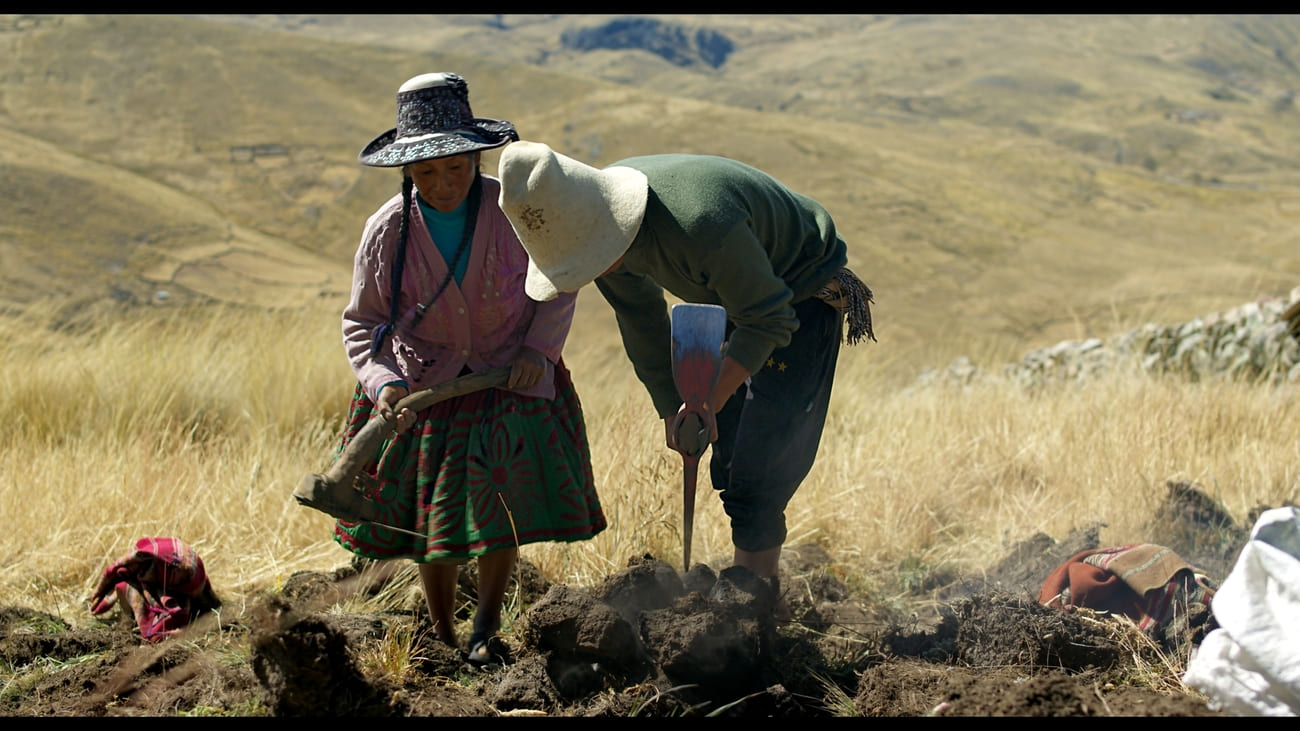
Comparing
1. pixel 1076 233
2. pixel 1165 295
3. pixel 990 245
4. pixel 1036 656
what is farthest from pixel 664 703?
pixel 1076 233

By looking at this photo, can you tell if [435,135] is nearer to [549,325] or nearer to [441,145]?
[441,145]

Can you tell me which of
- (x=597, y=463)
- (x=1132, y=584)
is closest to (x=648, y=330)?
(x=597, y=463)

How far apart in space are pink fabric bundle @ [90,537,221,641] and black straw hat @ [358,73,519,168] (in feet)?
5.46

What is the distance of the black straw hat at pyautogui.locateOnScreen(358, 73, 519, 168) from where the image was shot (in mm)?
2846

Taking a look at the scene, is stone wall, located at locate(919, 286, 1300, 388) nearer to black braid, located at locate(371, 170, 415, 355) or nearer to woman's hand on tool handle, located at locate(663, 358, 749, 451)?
woman's hand on tool handle, located at locate(663, 358, 749, 451)

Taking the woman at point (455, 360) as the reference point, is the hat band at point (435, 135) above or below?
above

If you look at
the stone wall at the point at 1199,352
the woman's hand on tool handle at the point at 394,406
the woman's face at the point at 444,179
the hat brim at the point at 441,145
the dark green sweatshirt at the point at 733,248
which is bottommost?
the stone wall at the point at 1199,352

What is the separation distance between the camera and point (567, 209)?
263 cm

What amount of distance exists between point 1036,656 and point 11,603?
11.5 feet

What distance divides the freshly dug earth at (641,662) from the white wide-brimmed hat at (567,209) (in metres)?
0.96

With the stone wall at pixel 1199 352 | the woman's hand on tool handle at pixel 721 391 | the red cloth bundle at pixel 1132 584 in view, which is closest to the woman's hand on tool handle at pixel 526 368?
the woman's hand on tool handle at pixel 721 391

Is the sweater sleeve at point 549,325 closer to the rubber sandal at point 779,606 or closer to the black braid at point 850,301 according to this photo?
the black braid at point 850,301

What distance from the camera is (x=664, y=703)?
2824 mm

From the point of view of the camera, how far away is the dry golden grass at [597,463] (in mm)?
4164
